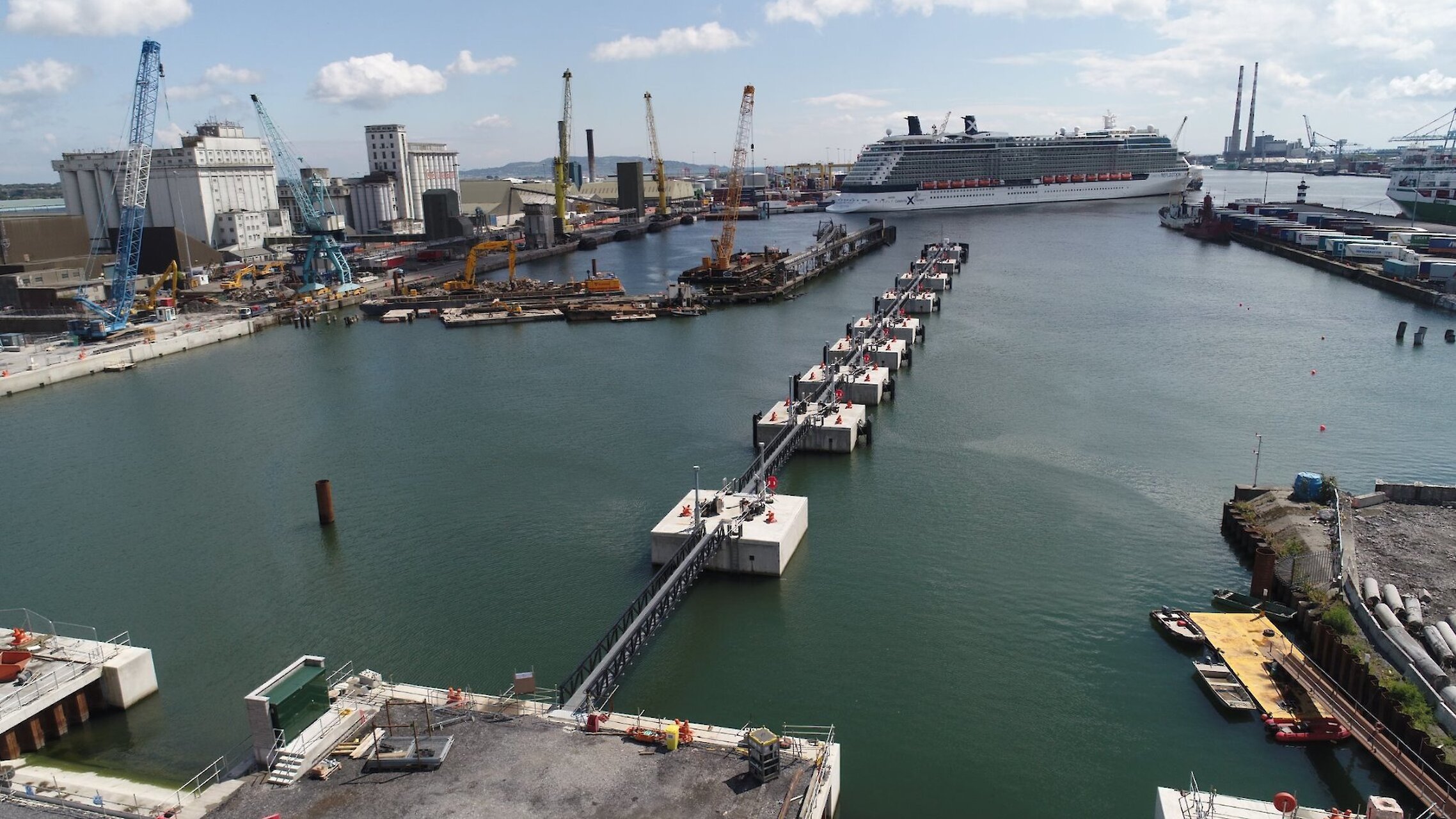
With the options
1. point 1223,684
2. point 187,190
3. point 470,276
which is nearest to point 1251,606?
point 1223,684

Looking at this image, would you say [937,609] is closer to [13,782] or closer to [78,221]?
[13,782]

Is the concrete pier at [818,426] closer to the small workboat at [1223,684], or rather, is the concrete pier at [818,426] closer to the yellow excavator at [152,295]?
the small workboat at [1223,684]

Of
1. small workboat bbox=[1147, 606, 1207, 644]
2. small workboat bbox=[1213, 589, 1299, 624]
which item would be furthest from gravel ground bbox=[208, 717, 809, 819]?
small workboat bbox=[1213, 589, 1299, 624]

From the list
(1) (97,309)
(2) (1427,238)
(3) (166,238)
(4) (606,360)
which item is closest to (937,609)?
(4) (606,360)

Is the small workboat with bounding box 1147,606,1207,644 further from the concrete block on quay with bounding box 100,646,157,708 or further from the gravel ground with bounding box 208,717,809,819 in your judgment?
the concrete block on quay with bounding box 100,646,157,708

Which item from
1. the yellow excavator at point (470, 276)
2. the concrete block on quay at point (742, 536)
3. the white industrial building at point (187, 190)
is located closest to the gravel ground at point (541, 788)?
the concrete block on quay at point (742, 536)

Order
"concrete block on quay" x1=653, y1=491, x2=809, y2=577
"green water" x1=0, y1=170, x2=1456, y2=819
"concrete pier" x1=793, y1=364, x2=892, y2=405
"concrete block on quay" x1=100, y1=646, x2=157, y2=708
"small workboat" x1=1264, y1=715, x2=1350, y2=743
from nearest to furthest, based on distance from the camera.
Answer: "small workboat" x1=1264, y1=715, x2=1350, y2=743, "green water" x1=0, y1=170, x2=1456, y2=819, "concrete block on quay" x1=100, y1=646, x2=157, y2=708, "concrete block on quay" x1=653, y1=491, x2=809, y2=577, "concrete pier" x1=793, y1=364, x2=892, y2=405

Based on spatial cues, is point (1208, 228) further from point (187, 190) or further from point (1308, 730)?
point (187, 190)
